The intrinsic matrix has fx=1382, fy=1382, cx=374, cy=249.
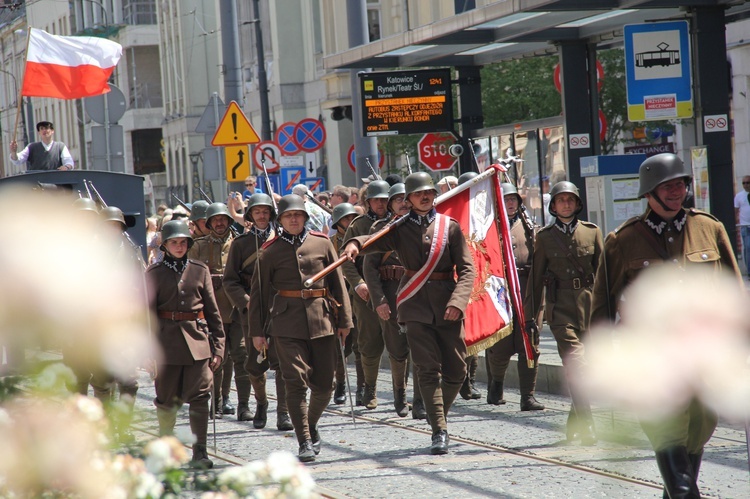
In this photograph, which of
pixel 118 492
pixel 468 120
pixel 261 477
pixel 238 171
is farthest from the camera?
pixel 468 120

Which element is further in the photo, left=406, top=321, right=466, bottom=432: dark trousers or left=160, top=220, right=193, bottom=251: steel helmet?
left=406, top=321, right=466, bottom=432: dark trousers

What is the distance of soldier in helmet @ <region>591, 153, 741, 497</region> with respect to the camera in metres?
6.05

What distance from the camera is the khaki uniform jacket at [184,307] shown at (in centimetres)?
901

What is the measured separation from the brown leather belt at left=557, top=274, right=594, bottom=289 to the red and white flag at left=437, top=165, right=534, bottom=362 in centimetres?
47

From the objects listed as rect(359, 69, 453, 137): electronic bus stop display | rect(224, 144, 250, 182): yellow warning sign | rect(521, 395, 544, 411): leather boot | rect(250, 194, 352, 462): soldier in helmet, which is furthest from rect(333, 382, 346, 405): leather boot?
rect(359, 69, 453, 137): electronic bus stop display

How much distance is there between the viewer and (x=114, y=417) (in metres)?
3.00

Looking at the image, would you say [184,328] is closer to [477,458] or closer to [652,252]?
[477,458]

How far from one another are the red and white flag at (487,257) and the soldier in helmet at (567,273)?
326 mm

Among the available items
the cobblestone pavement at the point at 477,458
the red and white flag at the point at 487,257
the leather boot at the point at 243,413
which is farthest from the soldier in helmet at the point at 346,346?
the red and white flag at the point at 487,257

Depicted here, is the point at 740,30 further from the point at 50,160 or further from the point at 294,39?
the point at 294,39

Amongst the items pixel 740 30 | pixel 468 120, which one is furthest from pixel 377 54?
pixel 740 30

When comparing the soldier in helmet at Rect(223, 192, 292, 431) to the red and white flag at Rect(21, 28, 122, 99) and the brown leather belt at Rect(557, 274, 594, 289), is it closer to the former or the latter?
the brown leather belt at Rect(557, 274, 594, 289)

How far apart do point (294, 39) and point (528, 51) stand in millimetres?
26836

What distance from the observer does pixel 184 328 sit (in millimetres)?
9055
